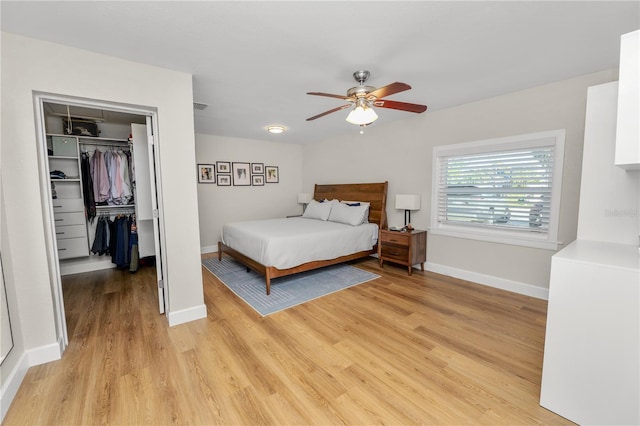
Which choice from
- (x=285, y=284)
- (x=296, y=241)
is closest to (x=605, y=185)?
(x=296, y=241)

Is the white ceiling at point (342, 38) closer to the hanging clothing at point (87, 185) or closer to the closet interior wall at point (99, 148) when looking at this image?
the closet interior wall at point (99, 148)

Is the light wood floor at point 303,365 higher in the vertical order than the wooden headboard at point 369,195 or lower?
lower

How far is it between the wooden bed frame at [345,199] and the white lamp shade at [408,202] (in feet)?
1.43

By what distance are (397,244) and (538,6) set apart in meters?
2.97

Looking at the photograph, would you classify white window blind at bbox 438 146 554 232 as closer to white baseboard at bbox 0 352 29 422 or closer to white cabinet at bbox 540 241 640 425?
white cabinet at bbox 540 241 640 425

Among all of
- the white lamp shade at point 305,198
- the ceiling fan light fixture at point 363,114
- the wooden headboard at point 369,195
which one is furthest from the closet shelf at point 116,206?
the ceiling fan light fixture at point 363,114

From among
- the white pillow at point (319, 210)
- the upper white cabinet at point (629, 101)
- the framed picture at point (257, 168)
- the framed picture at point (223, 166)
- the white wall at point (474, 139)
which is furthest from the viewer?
the framed picture at point (257, 168)

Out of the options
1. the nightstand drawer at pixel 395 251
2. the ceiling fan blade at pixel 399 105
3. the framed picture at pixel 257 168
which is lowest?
the nightstand drawer at pixel 395 251

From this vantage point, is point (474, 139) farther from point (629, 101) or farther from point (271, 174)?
point (271, 174)

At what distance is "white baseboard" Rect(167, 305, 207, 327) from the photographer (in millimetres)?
2557

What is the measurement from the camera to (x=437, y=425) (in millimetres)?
1469

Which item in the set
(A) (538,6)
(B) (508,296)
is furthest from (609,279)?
(B) (508,296)

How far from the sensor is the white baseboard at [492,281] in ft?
10.0

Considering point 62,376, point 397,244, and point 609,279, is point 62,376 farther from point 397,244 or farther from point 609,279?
point 397,244
